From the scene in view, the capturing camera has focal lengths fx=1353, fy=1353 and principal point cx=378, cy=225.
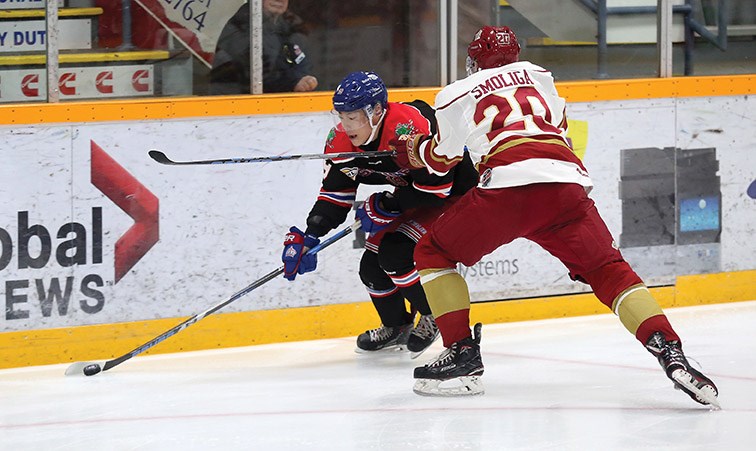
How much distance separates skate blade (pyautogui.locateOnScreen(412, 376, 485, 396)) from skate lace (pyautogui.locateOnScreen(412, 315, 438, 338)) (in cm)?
52

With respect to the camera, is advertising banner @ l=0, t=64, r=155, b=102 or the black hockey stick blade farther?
advertising banner @ l=0, t=64, r=155, b=102

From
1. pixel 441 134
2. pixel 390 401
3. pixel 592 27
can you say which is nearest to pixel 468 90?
pixel 441 134

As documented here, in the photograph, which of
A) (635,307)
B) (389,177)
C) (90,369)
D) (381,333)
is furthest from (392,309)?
(635,307)

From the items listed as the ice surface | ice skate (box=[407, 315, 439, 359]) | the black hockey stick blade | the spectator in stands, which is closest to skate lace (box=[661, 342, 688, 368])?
the ice surface

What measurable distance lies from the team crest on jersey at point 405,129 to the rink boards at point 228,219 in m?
0.78

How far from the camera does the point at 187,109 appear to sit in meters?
4.65

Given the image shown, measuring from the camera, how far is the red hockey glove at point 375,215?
4.30 metres

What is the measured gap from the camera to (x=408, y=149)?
3.94m

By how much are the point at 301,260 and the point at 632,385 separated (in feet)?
3.58

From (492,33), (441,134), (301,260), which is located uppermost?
(492,33)

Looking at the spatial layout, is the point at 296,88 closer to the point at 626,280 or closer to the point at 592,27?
the point at 592,27

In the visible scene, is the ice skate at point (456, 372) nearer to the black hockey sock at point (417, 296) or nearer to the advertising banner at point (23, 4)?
the black hockey sock at point (417, 296)

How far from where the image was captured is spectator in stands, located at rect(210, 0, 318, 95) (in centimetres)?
489

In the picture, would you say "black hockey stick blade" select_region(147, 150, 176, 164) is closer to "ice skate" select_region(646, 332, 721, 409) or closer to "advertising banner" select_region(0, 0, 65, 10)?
"advertising banner" select_region(0, 0, 65, 10)
